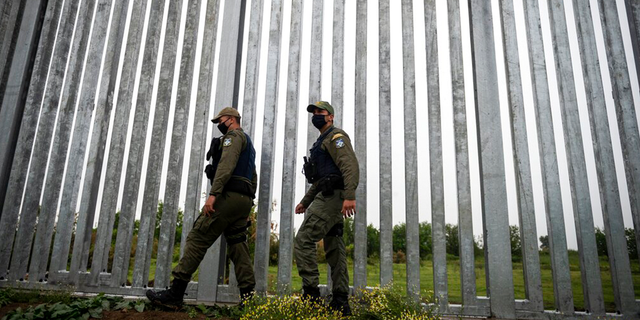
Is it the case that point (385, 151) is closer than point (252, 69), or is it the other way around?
point (385, 151)

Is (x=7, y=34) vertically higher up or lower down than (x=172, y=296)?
higher up

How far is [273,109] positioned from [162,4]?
7.97 feet

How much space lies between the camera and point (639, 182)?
4156 millimetres

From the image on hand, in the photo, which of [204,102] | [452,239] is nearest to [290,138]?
[204,102]

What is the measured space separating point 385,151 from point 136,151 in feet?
10.8

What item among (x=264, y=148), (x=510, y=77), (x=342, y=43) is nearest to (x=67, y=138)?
(x=264, y=148)

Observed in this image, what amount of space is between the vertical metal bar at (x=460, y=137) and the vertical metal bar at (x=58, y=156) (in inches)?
197

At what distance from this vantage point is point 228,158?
12.9 feet

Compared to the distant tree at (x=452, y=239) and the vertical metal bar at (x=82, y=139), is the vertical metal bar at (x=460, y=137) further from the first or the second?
the vertical metal bar at (x=82, y=139)

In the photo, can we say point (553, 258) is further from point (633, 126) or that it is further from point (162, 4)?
point (162, 4)

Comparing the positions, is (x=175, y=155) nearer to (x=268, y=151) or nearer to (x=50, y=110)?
(x=268, y=151)

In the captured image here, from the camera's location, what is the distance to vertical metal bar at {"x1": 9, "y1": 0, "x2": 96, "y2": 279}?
5074mm

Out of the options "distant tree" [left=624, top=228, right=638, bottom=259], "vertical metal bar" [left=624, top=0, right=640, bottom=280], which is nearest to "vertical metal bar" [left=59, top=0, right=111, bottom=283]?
"distant tree" [left=624, top=228, right=638, bottom=259]

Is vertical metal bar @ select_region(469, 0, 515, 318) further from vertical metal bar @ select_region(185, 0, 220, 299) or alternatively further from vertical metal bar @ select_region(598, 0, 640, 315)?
vertical metal bar @ select_region(185, 0, 220, 299)
